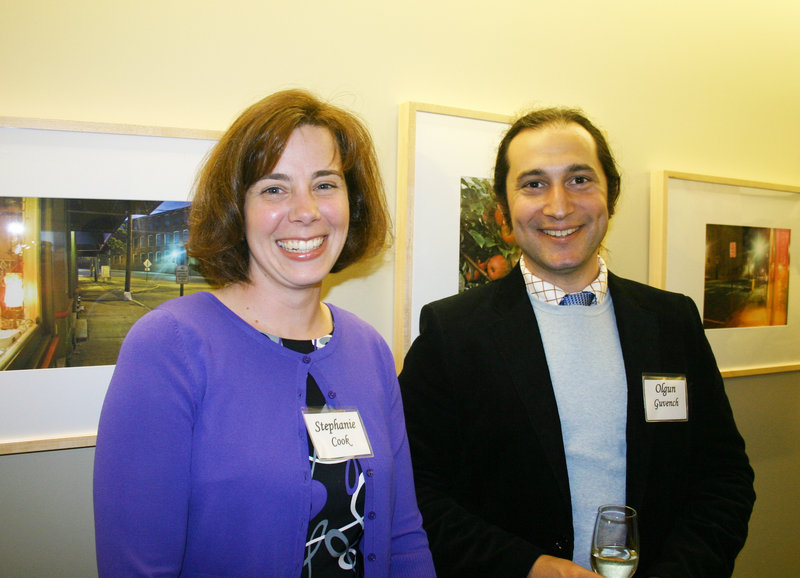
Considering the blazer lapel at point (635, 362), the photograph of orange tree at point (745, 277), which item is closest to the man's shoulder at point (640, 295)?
the blazer lapel at point (635, 362)

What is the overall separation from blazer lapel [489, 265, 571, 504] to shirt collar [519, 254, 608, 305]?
1.0 inches

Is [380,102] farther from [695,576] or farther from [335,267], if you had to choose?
[695,576]

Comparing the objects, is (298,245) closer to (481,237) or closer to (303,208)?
(303,208)

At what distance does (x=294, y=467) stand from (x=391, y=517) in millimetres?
335

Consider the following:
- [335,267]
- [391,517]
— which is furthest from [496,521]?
[335,267]

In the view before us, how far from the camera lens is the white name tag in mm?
1566

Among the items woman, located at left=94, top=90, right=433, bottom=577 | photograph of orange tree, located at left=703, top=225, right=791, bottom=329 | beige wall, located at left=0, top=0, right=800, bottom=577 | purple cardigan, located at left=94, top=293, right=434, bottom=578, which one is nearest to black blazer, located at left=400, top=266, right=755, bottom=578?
woman, located at left=94, top=90, right=433, bottom=577

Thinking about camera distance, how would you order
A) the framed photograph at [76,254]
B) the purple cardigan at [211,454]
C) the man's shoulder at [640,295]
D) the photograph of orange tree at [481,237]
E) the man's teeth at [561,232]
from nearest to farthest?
the purple cardigan at [211,454]
the framed photograph at [76,254]
the man's teeth at [561,232]
the man's shoulder at [640,295]
the photograph of orange tree at [481,237]

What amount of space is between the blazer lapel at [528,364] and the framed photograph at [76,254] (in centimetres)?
92

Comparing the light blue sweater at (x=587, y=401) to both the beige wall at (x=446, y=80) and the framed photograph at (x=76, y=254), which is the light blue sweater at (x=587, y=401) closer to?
the beige wall at (x=446, y=80)

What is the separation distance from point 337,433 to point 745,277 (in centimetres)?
232

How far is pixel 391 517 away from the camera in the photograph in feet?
4.55

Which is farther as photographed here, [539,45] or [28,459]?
[539,45]

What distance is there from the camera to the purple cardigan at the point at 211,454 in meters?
1.05
